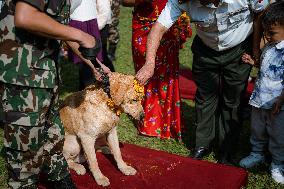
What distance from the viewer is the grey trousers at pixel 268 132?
443 cm

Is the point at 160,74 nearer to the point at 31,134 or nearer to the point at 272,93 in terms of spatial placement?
the point at 272,93

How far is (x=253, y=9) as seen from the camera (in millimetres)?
4129

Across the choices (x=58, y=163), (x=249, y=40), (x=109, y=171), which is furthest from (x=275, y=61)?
(x=58, y=163)

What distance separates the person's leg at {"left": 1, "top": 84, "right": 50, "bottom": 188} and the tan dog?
54cm

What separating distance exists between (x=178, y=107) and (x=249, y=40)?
143 centimetres

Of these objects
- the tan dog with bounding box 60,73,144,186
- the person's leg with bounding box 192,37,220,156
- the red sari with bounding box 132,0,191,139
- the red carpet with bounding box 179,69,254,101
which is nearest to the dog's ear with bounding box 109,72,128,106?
the tan dog with bounding box 60,73,144,186

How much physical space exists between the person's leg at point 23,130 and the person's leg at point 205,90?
6.05ft

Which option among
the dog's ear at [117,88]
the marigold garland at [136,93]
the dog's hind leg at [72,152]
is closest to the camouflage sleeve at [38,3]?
the dog's ear at [117,88]

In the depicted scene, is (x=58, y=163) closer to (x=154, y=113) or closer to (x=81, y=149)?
(x=81, y=149)

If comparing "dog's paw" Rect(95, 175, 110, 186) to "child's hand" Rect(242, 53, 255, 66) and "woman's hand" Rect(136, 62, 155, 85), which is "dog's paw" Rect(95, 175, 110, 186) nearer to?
"woman's hand" Rect(136, 62, 155, 85)

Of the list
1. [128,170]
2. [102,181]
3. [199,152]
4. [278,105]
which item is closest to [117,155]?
[128,170]

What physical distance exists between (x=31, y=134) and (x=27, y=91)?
0.37 meters

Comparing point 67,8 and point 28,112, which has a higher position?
point 67,8

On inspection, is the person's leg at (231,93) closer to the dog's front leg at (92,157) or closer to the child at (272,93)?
Answer: the child at (272,93)
